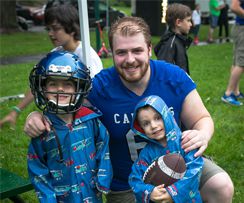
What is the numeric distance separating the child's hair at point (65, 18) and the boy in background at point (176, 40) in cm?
Result: 123

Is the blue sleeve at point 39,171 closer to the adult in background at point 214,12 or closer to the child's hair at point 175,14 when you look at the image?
the child's hair at point 175,14

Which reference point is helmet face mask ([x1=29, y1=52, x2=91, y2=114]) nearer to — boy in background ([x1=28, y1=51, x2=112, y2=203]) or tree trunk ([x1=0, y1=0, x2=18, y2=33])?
boy in background ([x1=28, y1=51, x2=112, y2=203])

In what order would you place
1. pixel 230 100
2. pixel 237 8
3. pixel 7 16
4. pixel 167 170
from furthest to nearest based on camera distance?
pixel 7 16 → pixel 230 100 → pixel 237 8 → pixel 167 170

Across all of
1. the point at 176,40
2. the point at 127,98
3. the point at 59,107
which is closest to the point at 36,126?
the point at 59,107

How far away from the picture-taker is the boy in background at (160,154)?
2535mm

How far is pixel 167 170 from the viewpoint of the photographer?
8.35ft

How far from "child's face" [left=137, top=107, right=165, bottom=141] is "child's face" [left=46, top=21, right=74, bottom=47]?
172cm

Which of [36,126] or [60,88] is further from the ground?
[60,88]

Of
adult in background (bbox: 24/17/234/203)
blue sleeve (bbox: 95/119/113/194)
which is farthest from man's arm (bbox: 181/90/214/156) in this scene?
blue sleeve (bbox: 95/119/113/194)

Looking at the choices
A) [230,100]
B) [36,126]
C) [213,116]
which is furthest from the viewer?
[230,100]

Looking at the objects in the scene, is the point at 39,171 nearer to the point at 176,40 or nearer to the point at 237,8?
the point at 176,40

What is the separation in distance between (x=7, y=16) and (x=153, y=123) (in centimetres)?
2339

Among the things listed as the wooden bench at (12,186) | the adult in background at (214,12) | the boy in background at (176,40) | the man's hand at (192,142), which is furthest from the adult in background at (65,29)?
the adult in background at (214,12)

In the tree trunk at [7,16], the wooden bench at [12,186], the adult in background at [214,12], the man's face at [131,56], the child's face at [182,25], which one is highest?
the man's face at [131,56]
